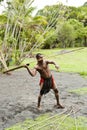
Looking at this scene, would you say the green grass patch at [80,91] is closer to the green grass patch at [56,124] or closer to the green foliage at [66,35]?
the green grass patch at [56,124]

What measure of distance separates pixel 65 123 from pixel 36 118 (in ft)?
2.43

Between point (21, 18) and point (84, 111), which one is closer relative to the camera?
point (84, 111)

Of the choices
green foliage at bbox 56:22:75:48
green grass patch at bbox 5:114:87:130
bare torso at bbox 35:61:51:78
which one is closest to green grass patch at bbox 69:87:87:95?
bare torso at bbox 35:61:51:78

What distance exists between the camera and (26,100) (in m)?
8.48

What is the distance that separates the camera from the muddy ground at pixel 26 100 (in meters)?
6.81

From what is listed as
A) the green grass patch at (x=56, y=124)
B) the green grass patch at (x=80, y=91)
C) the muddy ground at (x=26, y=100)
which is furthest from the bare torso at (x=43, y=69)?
the green grass patch at (x=80, y=91)

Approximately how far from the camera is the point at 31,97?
9039 mm

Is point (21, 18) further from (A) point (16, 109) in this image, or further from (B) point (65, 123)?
(B) point (65, 123)

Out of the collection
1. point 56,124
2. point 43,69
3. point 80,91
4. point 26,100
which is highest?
point 43,69

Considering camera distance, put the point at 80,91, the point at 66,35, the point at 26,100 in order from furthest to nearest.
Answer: the point at 66,35
the point at 80,91
the point at 26,100

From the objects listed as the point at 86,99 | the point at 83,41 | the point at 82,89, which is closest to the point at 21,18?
the point at 82,89

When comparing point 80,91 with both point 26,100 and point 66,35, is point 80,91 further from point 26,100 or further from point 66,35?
point 66,35

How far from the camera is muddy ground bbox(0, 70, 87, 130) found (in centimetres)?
681

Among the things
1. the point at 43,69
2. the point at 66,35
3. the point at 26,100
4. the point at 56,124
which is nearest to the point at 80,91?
the point at 26,100
